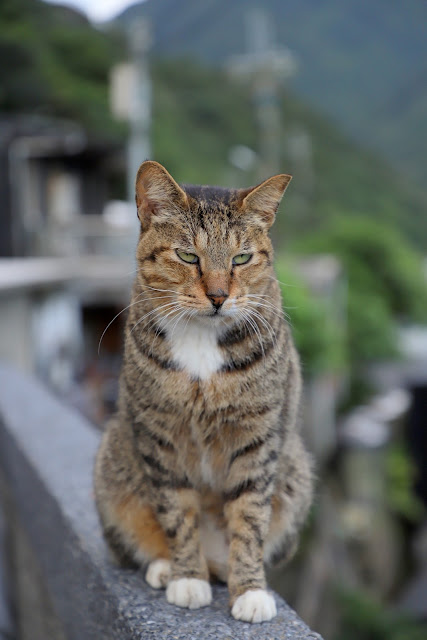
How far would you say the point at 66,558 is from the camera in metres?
1.72

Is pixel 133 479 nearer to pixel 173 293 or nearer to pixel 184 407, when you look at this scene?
pixel 184 407

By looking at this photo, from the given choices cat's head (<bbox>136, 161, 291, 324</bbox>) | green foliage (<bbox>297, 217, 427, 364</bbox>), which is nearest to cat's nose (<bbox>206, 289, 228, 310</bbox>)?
cat's head (<bbox>136, 161, 291, 324</bbox>)

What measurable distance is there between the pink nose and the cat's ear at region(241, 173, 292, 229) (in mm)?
220

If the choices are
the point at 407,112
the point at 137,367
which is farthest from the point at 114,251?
the point at 407,112

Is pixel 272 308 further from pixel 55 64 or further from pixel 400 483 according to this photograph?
pixel 55 64

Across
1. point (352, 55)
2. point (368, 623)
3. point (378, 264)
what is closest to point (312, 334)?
point (368, 623)

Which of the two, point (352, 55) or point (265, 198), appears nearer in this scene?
point (265, 198)

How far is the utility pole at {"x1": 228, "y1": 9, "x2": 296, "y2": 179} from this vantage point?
13.8 meters

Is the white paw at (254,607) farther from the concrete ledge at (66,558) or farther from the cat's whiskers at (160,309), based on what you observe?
the cat's whiskers at (160,309)

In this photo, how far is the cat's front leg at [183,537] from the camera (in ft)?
4.77

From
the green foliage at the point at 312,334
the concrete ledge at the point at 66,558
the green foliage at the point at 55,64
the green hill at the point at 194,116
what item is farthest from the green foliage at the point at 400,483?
the green foliage at the point at 55,64

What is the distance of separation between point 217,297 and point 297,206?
17.8 m

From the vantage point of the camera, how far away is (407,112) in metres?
21.8

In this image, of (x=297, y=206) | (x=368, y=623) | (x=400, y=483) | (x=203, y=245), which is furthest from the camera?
(x=297, y=206)
